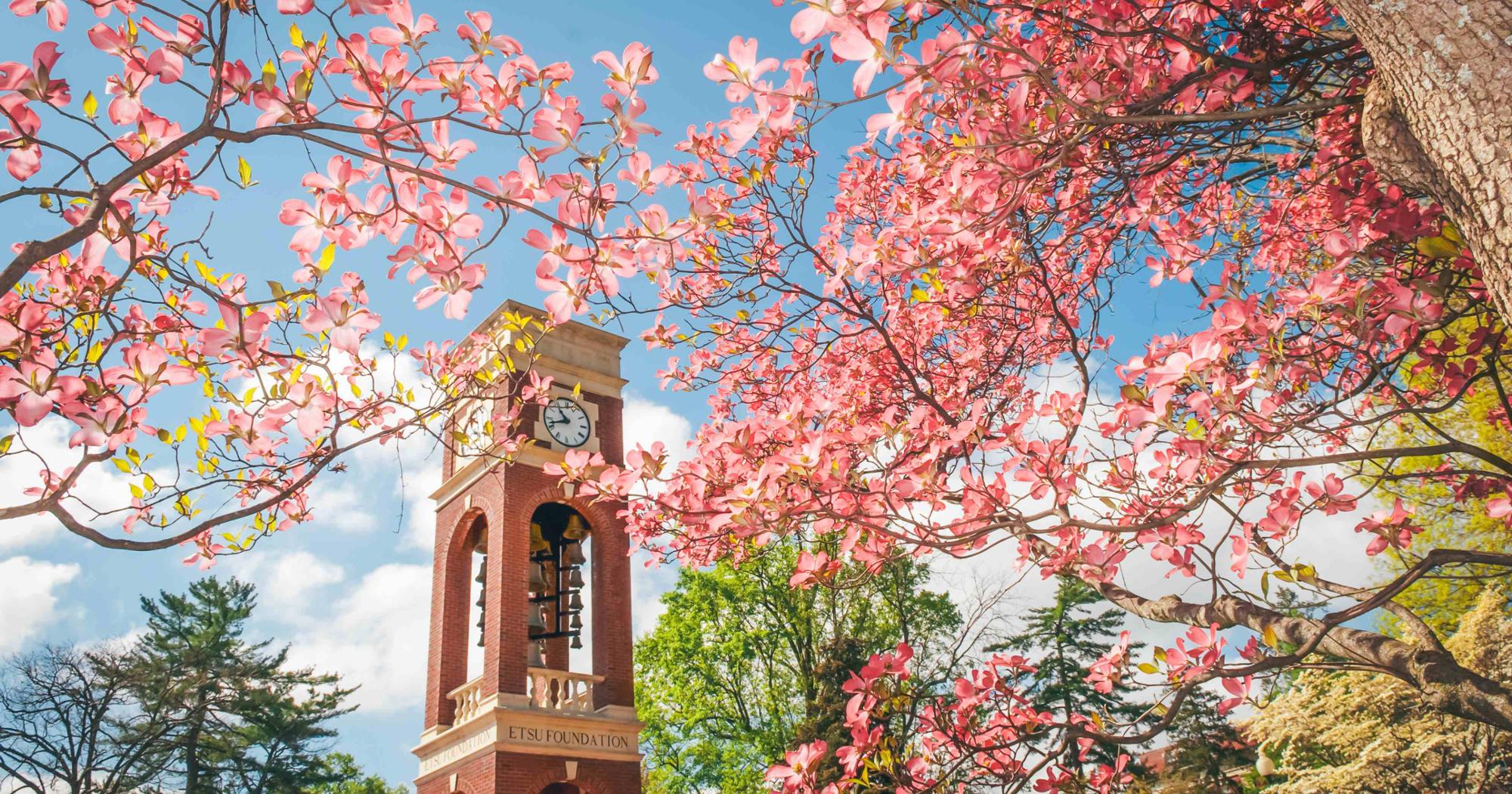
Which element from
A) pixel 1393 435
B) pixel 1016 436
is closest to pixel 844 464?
pixel 1016 436

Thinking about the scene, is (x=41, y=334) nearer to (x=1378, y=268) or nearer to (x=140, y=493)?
(x=140, y=493)

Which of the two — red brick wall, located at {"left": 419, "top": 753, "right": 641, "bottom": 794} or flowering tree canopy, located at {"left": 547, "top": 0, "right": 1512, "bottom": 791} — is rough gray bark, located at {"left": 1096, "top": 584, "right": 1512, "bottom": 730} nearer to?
flowering tree canopy, located at {"left": 547, "top": 0, "right": 1512, "bottom": 791}

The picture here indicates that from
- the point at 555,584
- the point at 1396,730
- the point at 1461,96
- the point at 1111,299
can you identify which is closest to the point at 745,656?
the point at 555,584

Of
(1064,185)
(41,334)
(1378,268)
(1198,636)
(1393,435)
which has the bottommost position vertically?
(1198,636)

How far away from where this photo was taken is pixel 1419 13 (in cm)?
165

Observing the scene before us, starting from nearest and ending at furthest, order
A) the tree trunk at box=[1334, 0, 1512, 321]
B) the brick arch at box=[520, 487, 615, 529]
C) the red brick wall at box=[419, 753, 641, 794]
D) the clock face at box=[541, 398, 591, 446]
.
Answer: the tree trunk at box=[1334, 0, 1512, 321]
the red brick wall at box=[419, 753, 641, 794]
the brick arch at box=[520, 487, 615, 529]
the clock face at box=[541, 398, 591, 446]

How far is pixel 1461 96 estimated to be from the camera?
1595 millimetres

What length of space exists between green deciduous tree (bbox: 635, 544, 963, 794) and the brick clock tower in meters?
5.85

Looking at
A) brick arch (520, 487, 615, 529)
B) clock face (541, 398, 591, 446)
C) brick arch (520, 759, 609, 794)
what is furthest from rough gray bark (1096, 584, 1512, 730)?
clock face (541, 398, 591, 446)

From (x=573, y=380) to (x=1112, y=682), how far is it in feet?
37.9

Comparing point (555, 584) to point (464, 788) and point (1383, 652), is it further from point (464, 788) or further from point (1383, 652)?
point (1383, 652)

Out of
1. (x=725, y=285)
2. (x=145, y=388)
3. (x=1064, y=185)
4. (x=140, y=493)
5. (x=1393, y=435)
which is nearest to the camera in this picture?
(x=145, y=388)

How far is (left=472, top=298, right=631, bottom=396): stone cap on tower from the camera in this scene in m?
14.0

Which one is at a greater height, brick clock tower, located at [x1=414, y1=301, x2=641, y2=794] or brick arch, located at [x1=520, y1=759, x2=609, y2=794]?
brick clock tower, located at [x1=414, y1=301, x2=641, y2=794]
